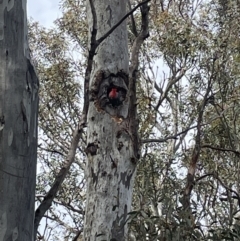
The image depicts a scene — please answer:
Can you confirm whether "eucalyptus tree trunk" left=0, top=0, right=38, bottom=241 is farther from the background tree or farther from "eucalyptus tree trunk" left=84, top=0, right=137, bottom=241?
the background tree

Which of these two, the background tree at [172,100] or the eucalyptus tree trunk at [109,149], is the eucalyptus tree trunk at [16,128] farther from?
the background tree at [172,100]

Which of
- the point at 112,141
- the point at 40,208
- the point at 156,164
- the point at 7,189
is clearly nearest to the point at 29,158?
the point at 7,189

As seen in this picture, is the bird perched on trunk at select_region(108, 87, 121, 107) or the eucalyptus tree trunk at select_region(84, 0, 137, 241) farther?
the bird perched on trunk at select_region(108, 87, 121, 107)

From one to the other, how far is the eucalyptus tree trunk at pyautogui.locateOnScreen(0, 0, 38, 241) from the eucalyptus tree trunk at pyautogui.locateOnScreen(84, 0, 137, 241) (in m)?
1.45

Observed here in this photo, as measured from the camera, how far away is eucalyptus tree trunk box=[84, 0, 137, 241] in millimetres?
2754

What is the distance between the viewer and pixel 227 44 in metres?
6.32

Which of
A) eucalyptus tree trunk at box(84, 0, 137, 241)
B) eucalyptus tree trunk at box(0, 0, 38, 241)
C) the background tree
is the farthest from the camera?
the background tree

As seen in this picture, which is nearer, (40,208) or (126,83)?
(40,208)

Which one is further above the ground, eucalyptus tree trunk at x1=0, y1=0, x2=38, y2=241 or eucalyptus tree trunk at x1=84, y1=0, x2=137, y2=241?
eucalyptus tree trunk at x1=84, y1=0, x2=137, y2=241

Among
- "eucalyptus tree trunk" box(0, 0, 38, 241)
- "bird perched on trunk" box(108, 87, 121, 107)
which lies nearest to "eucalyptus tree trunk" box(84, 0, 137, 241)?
"bird perched on trunk" box(108, 87, 121, 107)

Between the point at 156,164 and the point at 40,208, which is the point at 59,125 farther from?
the point at 40,208

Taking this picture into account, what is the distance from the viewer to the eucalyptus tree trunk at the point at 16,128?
124 cm

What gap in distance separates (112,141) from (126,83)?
31cm

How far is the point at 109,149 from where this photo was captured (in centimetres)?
290
